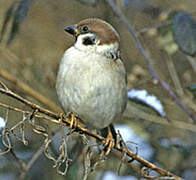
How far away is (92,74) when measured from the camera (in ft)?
7.86

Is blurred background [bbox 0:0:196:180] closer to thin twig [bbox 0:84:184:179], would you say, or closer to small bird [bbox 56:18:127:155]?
small bird [bbox 56:18:127:155]

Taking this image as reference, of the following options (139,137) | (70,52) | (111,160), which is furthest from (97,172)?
(70,52)

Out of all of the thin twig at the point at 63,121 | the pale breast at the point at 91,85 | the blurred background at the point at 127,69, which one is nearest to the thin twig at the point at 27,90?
the blurred background at the point at 127,69

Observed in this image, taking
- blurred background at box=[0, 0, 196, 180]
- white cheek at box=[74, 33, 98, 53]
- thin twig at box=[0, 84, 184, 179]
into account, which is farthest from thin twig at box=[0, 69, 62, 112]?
thin twig at box=[0, 84, 184, 179]

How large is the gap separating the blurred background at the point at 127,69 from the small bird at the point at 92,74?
187mm

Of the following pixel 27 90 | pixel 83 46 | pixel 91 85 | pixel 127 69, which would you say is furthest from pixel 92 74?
pixel 127 69

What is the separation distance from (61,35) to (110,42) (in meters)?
1.51

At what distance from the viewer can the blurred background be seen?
276cm

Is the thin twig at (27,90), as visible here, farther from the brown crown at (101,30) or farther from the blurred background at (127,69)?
the brown crown at (101,30)

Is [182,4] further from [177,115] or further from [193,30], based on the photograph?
[193,30]

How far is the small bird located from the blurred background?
7.4 inches

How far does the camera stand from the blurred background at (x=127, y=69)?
2762 millimetres

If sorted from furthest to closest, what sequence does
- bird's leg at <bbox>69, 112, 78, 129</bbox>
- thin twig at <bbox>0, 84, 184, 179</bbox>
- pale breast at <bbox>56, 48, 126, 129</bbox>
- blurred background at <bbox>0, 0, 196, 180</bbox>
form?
blurred background at <bbox>0, 0, 196, 180</bbox> < pale breast at <bbox>56, 48, 126, 129</bbox> < bird's leg at <bbox>69, 112, 78, 129</bbox> < thin twig at <bbox>0, 84, 184, 179</bbox>

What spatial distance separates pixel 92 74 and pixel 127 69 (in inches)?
49.9
